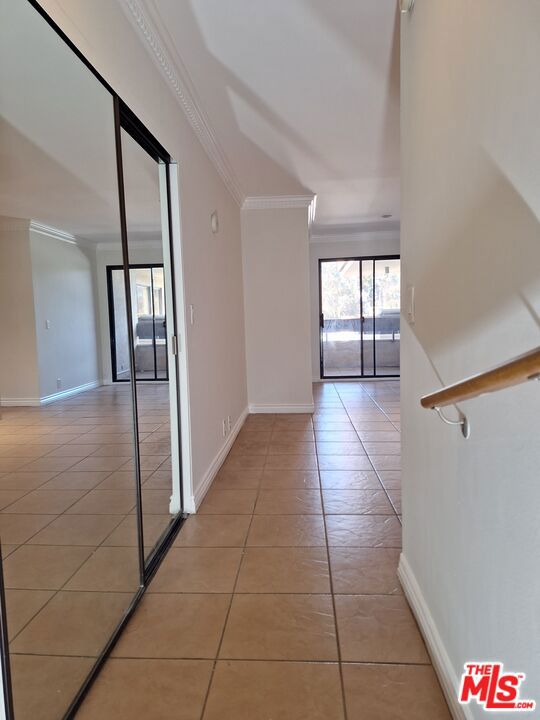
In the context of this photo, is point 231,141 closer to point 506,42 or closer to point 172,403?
point 172,403

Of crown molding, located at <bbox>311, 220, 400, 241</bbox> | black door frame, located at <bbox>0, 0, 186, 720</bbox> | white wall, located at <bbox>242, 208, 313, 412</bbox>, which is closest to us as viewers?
black door frame, located at <bbox>0, 0, 186, 720</bbox>

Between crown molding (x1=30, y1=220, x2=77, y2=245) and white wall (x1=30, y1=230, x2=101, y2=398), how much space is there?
0.03m

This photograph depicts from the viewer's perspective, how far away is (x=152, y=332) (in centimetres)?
305

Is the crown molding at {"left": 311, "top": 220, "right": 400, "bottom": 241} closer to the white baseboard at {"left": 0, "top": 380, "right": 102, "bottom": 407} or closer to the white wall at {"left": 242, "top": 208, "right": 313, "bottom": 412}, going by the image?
the white wall at {"left": 242, "top": 208, "right": 313, "bottom": 412}

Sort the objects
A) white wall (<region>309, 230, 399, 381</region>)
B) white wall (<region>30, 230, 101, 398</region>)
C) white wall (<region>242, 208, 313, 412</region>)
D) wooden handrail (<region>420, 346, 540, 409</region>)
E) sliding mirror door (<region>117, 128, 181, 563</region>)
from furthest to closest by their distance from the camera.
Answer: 1. white wall (<region>309, 230, 399, 381</region>)
2. white wall (<region>242, 208, 313, 412</region>)
3. white wall (<region>30, 230, 101, 398</region>)
4. sliding mirror door (<region>117, 128, 181, 563</region>)
5. wooden handrail (<region>420, 346, 540, 409</region>)

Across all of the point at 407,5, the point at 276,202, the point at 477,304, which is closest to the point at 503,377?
the point at 477,304

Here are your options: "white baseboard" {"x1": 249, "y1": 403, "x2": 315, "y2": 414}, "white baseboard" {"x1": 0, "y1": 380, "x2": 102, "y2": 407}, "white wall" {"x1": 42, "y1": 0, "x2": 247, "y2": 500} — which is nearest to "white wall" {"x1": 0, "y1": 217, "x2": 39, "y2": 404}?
"white baseboard" {"x1": 0, "y1": 380, "x2": 102, "y2": 407}

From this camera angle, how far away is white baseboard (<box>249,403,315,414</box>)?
16.2ft

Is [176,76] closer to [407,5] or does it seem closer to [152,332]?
[407,5]

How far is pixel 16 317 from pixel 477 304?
1.68 metres

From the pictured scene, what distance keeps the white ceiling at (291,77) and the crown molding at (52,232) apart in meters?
1.17

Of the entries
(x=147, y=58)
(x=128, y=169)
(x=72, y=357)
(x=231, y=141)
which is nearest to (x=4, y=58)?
(x=147, y=58)

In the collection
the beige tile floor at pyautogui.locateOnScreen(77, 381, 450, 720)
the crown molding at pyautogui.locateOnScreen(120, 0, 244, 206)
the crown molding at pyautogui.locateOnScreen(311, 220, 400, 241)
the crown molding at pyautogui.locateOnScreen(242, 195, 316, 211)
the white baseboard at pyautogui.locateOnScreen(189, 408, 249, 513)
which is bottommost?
the beige tile floor at pyautogui.locateOnScreen(77, 381, 450, 720)

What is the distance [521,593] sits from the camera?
79cm
